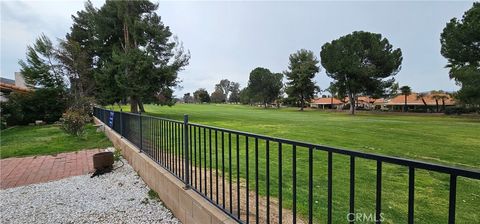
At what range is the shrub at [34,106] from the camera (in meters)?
18.7

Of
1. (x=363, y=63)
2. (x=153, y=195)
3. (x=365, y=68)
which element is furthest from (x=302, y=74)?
(x=153, y=195)

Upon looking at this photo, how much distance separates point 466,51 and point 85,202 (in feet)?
104

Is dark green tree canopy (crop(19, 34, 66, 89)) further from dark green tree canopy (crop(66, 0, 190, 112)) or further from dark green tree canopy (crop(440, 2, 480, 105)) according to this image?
dark green tree canopy (crop(440, 2, 480, 105))

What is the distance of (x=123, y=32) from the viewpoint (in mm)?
24750

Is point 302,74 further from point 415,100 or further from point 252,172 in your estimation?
point 252,172

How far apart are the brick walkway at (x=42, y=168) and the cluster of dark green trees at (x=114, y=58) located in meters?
14.3

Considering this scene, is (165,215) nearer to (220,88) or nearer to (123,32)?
(123,32)

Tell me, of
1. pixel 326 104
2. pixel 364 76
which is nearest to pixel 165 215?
pixel 364 76

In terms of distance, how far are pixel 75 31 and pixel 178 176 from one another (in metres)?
27.4

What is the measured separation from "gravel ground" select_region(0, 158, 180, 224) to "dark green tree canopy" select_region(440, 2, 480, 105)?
2718 cm

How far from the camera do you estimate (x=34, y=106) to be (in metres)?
19.7

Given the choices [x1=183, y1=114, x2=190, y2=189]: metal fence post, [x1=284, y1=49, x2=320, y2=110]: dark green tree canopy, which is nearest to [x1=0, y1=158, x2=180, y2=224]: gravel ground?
[x1=183, y1=114, x2=190, y2=189]: metal fence post

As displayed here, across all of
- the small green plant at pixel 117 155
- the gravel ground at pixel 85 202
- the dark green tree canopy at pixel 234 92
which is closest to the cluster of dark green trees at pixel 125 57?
the small green plant at pixel 117 155

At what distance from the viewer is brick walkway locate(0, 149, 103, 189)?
5.56 meters
